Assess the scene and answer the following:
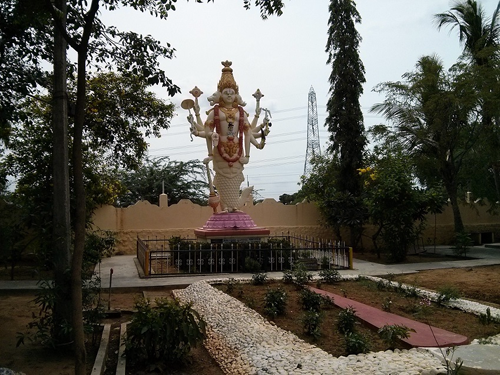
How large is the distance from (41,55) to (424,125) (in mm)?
15091

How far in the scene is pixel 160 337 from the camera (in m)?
5.23

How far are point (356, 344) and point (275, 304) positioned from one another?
2.05m

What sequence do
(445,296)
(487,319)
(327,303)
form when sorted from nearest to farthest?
(487,319), (327,303), (445,296)

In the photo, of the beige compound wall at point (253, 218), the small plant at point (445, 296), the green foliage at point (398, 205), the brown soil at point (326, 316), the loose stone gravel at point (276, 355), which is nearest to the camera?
the loose stone gravel at point (276, 355)

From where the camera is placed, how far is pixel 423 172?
19.0 m

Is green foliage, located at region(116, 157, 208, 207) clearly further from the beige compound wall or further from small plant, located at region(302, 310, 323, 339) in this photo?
small plant, located at region(302, 310, 323, 339)

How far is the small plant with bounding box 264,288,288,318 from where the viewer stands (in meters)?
7.09

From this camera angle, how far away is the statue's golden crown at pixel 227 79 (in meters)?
15.6

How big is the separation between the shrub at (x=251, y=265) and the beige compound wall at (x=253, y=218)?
6.60 metres

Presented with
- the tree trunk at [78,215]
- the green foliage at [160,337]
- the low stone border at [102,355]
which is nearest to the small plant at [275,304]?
the green foliage at [160,337]

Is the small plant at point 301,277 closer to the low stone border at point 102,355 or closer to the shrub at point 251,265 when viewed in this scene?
the shrub at point 251,265

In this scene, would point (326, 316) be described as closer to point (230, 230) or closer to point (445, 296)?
point (445, 296)

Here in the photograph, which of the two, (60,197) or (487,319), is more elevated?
(60,197)

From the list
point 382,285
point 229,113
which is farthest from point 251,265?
point 229,113
